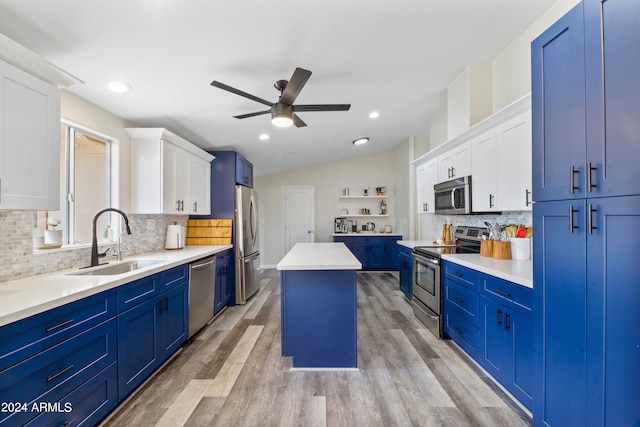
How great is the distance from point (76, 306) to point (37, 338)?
21cm

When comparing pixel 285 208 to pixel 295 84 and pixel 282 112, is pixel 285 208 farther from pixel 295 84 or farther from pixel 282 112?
pixel 295 84

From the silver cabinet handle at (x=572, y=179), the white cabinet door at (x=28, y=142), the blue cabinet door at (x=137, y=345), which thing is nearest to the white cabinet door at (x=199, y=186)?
the blue cabinet door at (x=137, y=345)

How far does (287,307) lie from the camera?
7.63ft

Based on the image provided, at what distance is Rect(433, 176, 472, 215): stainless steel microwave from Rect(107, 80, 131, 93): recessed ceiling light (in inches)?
→ 128

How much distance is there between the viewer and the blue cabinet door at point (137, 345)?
1809mm

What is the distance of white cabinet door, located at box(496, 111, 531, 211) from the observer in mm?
2127

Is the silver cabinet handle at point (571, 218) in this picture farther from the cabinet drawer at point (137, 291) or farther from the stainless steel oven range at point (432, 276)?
the cabinet drawer at point (137, 291)

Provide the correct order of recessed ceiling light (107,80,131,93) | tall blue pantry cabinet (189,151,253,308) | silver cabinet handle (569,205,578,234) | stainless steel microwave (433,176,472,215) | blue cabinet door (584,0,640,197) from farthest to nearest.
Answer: tall blue pantry cabinet (189,151,253,308) → stainless steel microwave (433,176,472,215) → recessed ceiling light (107,80,131,93) → silver cabinet handle (569,205,578,234) → blue cabinet door (584,0,640,197)

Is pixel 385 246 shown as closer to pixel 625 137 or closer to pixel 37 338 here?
pixel 625 137

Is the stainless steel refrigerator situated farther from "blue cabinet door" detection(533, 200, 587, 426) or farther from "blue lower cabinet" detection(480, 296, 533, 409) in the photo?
"blue cabinet door" detection(533, 200, 587, 426)

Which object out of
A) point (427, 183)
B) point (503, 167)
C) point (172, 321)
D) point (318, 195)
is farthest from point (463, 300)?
point (318, 195)

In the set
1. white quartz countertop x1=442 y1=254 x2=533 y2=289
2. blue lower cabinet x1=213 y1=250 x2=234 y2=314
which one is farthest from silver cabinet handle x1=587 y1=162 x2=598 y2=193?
blue lower cabinet x1=213 y1=250 x2=234 y2=314

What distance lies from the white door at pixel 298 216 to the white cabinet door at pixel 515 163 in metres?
4.80

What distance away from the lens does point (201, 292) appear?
301 cm
